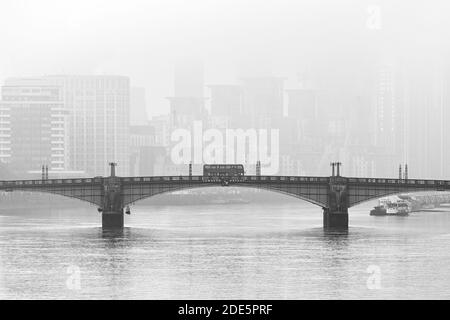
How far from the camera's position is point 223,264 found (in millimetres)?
119000

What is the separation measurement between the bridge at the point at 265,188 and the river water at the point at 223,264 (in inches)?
149

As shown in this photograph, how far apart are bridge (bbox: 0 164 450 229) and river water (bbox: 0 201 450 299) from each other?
378cm

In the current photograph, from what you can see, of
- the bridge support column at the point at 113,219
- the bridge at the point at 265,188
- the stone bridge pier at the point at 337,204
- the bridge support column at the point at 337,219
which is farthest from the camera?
the bridge support column at the point at 113,219

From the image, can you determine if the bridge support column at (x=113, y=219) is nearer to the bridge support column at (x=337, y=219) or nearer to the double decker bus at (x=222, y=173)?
A: the double decker bus at (x=222, y=173)

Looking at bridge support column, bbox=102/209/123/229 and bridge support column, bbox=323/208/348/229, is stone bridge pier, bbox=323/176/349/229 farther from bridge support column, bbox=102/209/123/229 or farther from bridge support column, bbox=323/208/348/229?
bridge support column, bbox=102/209/123/229

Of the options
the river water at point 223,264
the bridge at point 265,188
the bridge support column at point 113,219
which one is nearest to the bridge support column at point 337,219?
the bridge at point 265,188

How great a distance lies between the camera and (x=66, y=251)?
13188cm

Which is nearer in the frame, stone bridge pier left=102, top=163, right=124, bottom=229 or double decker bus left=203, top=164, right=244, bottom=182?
stone bridge pier left=102, top=163, right=124, bottom=229

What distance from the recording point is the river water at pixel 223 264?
324 ft

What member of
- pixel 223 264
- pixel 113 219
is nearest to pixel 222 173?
pixel 113 219

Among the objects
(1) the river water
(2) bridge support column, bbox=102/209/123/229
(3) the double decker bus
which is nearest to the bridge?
(2) bridge support column, bbox=102/209/123/229

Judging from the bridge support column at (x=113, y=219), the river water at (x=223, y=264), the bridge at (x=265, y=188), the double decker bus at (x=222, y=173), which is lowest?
the river water at (x=223, y=264)

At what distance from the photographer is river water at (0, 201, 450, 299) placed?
3888 inches

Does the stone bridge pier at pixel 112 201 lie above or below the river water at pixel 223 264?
above
